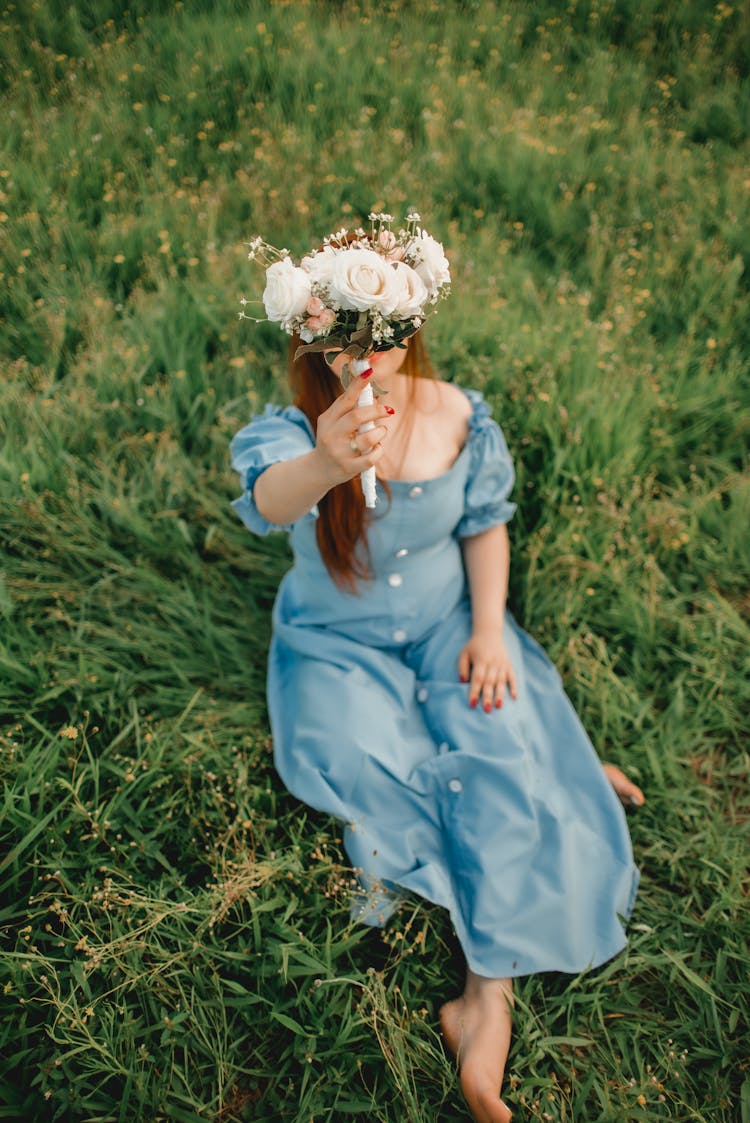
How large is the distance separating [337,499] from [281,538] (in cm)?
90

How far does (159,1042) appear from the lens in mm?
1806

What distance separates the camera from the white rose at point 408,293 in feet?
4.50

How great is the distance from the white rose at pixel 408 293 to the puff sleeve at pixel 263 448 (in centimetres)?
63

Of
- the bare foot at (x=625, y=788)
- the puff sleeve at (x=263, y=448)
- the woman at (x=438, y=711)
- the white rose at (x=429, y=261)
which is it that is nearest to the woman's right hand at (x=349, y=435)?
the woman at (x=438, y=711)

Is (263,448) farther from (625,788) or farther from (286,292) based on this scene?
(625,788)

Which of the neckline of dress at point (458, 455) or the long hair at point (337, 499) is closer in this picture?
the long hair at point (337, 499)

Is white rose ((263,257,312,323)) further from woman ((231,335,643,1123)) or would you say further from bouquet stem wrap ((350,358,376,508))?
woman ((231,335,643,1123))

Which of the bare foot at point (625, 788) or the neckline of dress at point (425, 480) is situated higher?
the neckline of dress at point (425, 480)

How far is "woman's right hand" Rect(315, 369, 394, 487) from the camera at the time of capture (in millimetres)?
1494

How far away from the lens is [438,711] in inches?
87.8

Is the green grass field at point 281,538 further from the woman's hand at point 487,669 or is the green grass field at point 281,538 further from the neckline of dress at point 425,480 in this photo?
the neckline of dress at point 425,480

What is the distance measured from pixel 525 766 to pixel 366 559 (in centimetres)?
75

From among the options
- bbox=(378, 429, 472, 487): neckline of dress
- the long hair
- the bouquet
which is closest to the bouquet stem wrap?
the bouquet

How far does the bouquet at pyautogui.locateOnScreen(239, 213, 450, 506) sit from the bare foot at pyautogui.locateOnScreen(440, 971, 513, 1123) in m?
1.36
